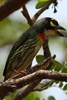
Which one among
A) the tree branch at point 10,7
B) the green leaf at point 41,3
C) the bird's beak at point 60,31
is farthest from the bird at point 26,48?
the tree branch at point 10,7

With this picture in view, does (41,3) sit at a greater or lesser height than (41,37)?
greater

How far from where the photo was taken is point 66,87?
2.16 metres

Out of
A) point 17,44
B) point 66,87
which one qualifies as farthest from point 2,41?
point 66,87

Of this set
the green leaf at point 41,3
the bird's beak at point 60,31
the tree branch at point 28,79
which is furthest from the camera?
the bird's beak at point 60,31

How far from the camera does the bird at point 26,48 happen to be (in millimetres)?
2688

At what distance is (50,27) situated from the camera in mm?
2947

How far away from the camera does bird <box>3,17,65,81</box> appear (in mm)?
2688

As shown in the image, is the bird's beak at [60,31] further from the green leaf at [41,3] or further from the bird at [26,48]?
the green leaf at [41,3]

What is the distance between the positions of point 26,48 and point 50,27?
32 centimetres

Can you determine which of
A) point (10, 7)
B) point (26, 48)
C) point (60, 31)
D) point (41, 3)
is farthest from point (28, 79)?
point (60, 31)

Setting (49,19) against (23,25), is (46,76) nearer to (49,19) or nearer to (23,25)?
(49,19)

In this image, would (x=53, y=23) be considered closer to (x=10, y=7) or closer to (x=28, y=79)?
(x=10, y=7)

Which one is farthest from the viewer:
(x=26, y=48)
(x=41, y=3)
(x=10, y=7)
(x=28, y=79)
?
(x=26, y=48)

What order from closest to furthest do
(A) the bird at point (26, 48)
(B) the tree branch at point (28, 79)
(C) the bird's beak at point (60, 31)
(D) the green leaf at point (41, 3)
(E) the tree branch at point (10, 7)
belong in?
(B) the tree branch at point (28, 79) → (E) the tree branch at point (10, 7) → (D) the green leaf at point (41, 3) → (A) the bird at point (26, 48) → (C) the bird's beak at point (60, 31)
